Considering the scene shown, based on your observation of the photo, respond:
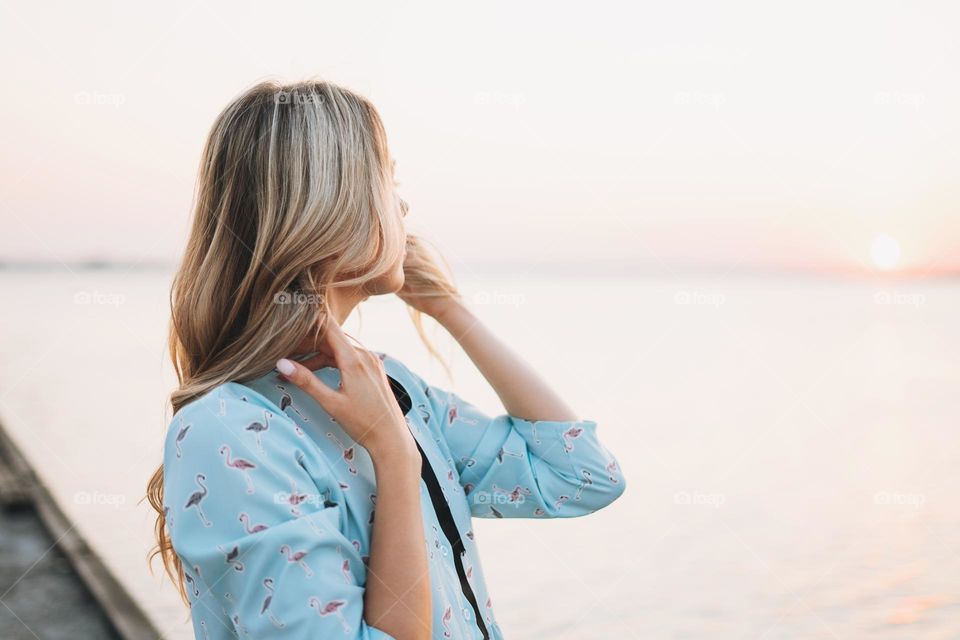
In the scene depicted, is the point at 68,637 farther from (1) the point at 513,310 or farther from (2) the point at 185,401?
(1) the point at 513,310

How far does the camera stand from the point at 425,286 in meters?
1.63

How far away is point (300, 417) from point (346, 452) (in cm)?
8

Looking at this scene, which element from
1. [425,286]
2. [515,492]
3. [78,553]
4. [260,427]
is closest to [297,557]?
[260,427]

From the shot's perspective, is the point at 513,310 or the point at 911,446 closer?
the point at 911,446

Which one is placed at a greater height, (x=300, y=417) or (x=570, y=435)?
(x=300, y=417)

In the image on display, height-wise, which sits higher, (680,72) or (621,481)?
(680,72)

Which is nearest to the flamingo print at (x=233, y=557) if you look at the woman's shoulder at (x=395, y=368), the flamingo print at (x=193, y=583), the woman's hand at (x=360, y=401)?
the flamingo print at (x=193, y=583)

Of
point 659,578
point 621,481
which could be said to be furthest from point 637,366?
point 621,481

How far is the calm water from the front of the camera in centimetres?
529

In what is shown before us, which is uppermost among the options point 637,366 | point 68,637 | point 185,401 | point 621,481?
point 185,401

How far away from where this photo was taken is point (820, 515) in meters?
6.89

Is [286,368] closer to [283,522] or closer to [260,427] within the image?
[260,427]

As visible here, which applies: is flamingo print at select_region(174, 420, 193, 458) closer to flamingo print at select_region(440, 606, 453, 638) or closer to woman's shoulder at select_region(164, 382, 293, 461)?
woman's shoulder at select_region(164, 382, 293, 461)

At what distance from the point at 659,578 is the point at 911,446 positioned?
4.98 meters
